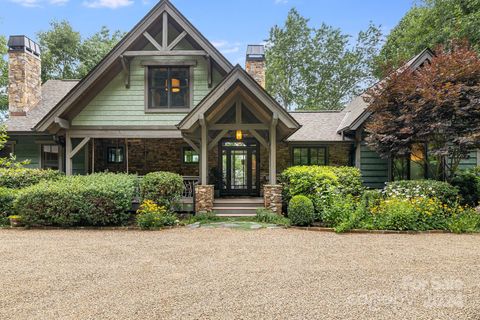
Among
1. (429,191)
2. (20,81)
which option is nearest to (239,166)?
(429,191)

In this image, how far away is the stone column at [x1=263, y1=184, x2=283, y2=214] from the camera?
928 centimetres

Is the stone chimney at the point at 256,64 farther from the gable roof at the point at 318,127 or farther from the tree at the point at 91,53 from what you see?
the tree at the point at 91,53

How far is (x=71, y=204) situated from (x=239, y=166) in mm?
6627

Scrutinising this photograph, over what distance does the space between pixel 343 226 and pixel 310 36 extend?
26724 millimetres

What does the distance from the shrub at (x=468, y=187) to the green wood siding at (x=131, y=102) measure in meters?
9.64

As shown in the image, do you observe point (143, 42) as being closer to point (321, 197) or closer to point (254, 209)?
point (254, 209)

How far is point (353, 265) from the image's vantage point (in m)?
4.93

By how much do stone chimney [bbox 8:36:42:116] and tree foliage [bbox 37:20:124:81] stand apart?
596 inches

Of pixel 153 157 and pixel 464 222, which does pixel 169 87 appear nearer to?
pixel 153 157

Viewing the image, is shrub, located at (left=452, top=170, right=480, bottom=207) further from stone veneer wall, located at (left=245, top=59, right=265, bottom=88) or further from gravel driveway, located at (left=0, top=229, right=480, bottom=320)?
stone veneer wall, located at (left=245, top=59, right=265, bottom=88)

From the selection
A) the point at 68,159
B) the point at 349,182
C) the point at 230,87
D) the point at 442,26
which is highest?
the point at 442,26

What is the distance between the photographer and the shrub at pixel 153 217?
796 cm

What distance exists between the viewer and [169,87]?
11.2 meters

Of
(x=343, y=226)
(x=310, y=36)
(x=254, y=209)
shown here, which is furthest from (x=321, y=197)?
(x=310, y=36)
